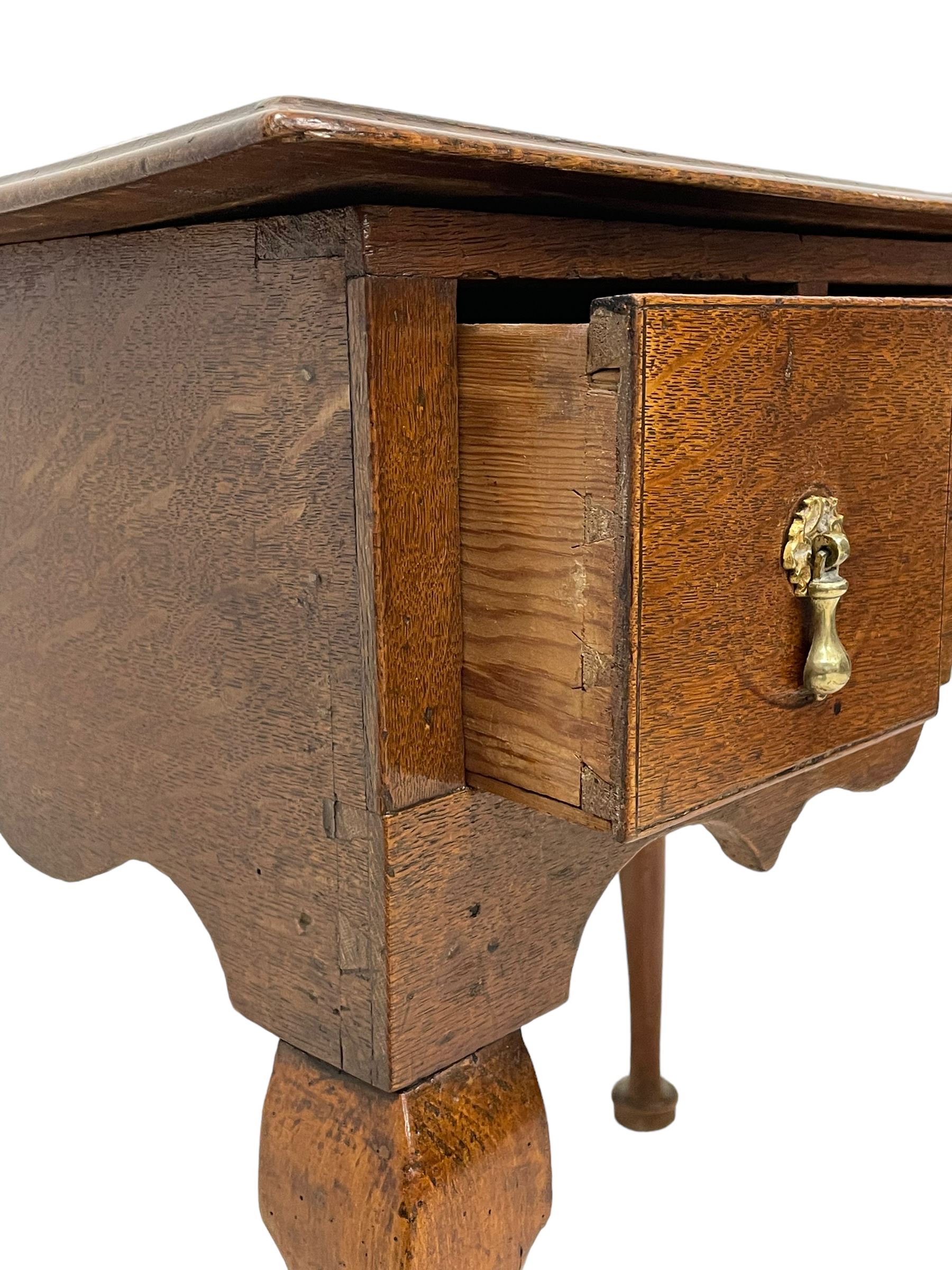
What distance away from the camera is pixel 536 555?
907 millimetres

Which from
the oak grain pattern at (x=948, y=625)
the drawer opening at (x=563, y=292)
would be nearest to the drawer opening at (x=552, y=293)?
the drawer opening at (x=563, y=292)

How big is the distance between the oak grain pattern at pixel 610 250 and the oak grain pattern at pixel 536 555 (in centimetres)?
6

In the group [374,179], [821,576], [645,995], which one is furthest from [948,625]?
[374,179]

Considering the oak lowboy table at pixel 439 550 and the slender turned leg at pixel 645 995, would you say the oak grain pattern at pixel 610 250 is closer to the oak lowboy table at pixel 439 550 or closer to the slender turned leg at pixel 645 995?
the oak lowboy table at pixel 439 550

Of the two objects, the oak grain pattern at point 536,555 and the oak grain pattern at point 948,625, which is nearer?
the oak grain pattern at point 536,555

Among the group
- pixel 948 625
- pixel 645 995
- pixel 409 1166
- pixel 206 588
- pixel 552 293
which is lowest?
pixel 645 995

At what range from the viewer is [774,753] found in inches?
38.8

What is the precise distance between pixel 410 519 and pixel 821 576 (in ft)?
0.91

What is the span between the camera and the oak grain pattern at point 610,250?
35.4 inches

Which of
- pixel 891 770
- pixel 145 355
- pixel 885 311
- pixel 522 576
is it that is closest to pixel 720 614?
pixel 522 576

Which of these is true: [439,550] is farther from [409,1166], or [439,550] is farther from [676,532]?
[409,1166]

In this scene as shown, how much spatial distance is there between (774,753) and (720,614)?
0.44 feet

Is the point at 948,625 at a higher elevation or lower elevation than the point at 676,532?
lower

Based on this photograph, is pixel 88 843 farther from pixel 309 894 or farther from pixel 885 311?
pixel 885 311
